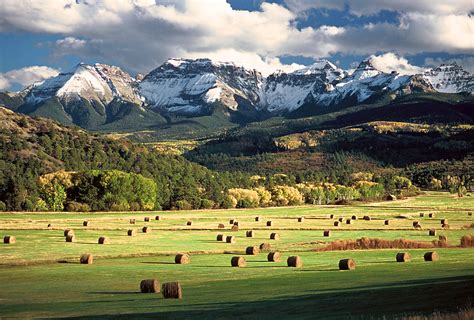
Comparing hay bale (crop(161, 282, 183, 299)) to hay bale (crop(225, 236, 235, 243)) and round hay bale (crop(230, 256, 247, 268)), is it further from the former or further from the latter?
hay bale (crop(225, 236, 235, 243))

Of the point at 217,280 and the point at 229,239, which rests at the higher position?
the point at 229,239

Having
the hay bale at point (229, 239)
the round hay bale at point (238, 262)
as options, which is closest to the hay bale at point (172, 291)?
the round hay bale at point (238, 262)

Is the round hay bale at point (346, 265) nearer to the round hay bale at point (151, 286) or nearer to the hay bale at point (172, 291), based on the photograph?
the round hay bale at point (151, 286)

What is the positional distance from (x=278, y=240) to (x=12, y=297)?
119 feet

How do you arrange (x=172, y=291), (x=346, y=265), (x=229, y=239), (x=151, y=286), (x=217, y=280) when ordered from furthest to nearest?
(x=229, y=239) < (x=346, y=265) < (x=217, y=280) < (x=151, y=286) < (x=172, y=291)

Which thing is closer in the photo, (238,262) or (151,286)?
(151,286)

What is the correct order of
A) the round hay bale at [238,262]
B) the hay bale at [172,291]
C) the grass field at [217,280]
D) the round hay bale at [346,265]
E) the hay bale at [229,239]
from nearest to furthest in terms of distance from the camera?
the grass field at [217,280] < the hay bale at [172,291] < the round hay bale at [346,265] < the round hay bale at [238,262] < the hay bale at [229,239]

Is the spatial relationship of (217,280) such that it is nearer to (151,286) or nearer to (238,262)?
(151,286)

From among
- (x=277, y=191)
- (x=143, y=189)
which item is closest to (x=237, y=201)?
(x=277, y=191)

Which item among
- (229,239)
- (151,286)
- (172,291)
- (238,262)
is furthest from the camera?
(229,239)

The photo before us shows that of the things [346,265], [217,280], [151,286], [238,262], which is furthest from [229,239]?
[151,286]

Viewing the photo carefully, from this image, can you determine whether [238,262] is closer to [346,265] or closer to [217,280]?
[217,280]

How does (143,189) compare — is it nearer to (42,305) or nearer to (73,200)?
(73,200)

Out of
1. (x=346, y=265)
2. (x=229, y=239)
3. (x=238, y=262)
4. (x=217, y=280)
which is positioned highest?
(x=229, y=239)
